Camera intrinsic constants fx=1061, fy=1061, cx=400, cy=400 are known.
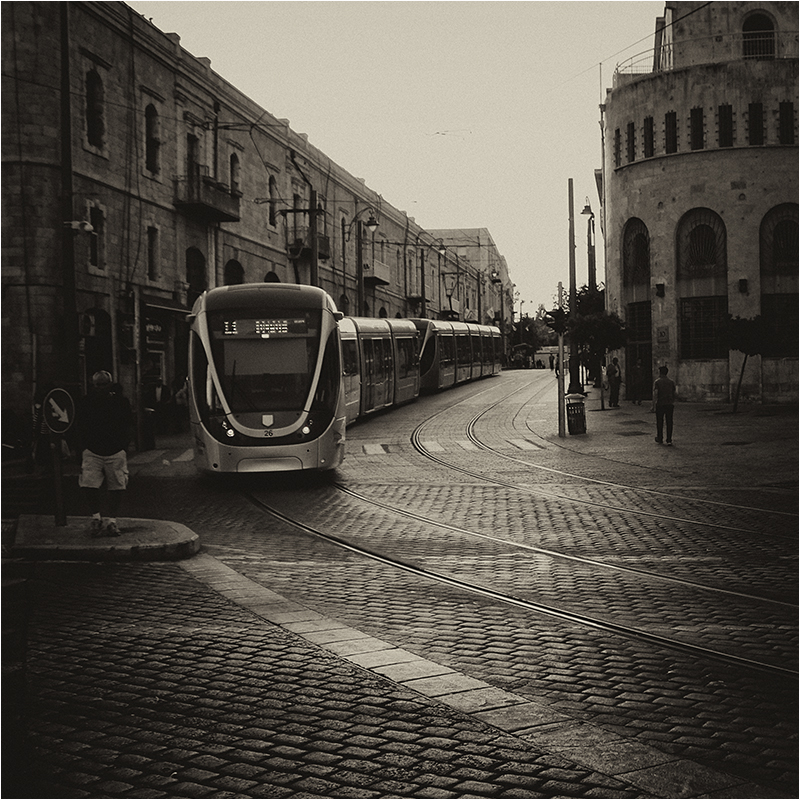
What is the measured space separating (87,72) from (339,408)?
14.9 metres

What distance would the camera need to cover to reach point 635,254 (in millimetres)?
41656

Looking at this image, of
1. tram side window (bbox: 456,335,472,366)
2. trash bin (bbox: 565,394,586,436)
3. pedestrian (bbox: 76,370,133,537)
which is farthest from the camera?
tram side window (bbox: 456,335,472,366)

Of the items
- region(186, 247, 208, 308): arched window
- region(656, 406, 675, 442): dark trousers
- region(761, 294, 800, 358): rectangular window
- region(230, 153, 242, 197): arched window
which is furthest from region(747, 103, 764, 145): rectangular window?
region(186, 247, 208, 308): arched window

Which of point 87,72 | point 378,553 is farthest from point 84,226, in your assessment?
point 378,553

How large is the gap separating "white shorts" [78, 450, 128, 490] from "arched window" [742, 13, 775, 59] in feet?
122

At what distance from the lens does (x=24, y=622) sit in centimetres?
448

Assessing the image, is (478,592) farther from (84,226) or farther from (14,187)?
(14,187)

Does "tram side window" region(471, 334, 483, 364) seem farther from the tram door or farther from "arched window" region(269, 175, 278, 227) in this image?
the tram door

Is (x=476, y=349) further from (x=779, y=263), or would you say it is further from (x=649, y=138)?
(x=779, y=263)

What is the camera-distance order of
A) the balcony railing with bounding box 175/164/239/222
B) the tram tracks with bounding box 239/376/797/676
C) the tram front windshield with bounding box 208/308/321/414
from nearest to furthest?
the tram tracks with bounding box 239/376/797/676 → the tram front windshield with bounding box 208/308/321/414 → the balcony railing with bounding box 175/164/239/222

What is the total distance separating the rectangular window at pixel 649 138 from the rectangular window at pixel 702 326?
5.86 m

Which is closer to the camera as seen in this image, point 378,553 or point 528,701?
point 528,701

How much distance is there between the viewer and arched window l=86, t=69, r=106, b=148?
27.0 metres

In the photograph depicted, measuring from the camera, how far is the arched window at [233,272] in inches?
1443
